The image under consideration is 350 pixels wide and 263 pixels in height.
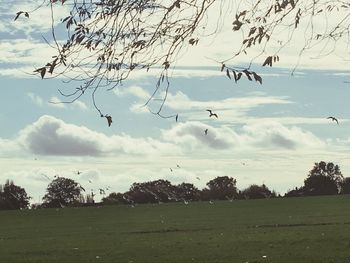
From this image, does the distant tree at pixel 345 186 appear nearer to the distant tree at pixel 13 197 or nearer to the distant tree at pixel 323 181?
the distant tree at pixel 323 181

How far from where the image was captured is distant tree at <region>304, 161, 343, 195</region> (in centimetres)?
12212

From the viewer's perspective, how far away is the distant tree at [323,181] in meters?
122

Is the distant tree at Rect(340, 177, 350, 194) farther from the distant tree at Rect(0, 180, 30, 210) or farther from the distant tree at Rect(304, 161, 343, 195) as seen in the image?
the distant tree at Rect(0, 180, 30, 210)

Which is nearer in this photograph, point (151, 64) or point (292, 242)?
point (151, 64)

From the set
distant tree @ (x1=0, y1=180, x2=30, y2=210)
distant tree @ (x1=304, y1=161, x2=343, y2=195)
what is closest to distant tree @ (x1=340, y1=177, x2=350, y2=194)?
distant tree @ (x1=304, y1=161, x2=343, y2=195)

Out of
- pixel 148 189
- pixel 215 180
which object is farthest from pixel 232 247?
pixel 215 180

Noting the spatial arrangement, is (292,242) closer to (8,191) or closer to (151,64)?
(151,64)

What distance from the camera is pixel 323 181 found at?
125312 mm

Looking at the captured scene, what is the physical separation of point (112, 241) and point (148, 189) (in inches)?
3310

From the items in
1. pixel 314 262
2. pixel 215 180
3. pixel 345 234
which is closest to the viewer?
pixel 314 262

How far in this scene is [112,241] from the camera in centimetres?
2716

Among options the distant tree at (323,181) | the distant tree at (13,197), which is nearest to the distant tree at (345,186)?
the distant tree at (323,181)

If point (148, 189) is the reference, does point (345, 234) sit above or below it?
below

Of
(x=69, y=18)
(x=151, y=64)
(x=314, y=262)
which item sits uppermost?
(x=69, y=18)
